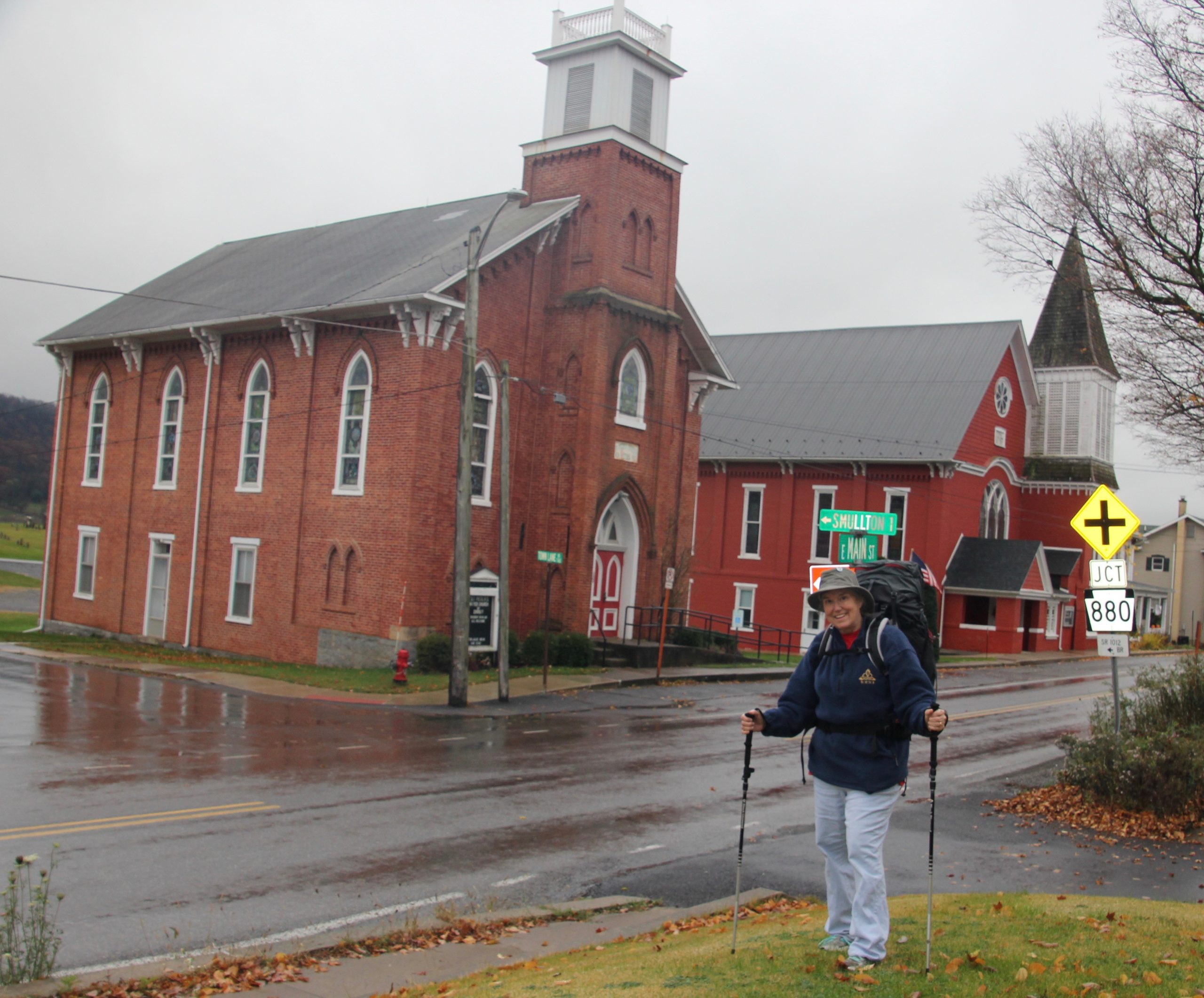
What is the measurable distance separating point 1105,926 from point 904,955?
1788 mm

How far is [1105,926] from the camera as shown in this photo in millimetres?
6973

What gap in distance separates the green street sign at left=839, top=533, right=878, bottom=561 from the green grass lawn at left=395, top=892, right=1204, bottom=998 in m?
20.1

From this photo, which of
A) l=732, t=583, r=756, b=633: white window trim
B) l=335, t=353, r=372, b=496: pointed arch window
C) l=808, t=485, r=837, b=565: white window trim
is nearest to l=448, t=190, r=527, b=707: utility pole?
l=335, t=353, r=372, b=496: pointed arch window

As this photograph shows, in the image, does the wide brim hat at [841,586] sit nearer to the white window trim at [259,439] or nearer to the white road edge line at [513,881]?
the white road edge line at [513,881]

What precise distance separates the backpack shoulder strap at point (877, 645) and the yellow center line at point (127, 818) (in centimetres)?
694

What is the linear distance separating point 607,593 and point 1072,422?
2931 centimetres

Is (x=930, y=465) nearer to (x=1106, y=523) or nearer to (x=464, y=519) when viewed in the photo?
(x=464, y=519)

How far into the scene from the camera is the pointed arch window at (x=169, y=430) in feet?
104

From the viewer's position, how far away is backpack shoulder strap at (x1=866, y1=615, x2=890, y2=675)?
6027mm

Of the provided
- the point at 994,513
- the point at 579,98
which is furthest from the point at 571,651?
the point at 994,513

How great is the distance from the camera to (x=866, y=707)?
19.8 feet

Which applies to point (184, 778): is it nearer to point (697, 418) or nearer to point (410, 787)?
point (410, 787)

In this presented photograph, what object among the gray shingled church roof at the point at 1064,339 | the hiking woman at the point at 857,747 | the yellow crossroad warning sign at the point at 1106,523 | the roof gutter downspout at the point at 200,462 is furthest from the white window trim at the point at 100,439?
the gray shingled church roof at the point at 1064,339

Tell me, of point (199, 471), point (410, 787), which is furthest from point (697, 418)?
point (410, 787)
